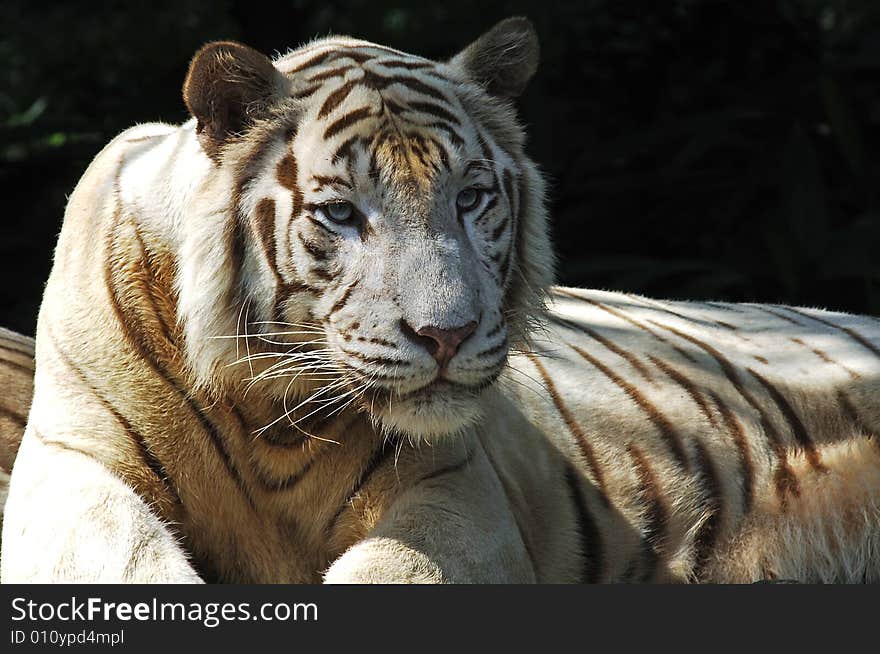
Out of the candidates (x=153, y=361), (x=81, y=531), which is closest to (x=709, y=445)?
(x=153, y=361)

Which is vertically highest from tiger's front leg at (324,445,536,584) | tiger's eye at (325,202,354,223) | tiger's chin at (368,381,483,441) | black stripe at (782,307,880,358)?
tiger's eye at (325,202,354,223)

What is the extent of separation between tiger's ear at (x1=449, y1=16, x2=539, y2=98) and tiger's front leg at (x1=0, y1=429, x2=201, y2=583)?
0.93 meters

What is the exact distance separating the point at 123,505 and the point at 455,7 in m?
4.97

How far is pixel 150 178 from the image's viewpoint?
2.04m

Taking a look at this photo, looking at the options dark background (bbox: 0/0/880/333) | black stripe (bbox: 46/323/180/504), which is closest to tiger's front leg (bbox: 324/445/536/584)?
black stripe (bbox: 46/323/180/504)

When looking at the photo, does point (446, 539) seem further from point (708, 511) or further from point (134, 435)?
point (708, 511)

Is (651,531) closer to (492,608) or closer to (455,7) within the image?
(492,608)

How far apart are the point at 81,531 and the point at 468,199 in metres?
0.77

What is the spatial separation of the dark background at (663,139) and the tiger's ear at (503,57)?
251 centimetres

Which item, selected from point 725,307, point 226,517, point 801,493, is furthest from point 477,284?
point 725,307

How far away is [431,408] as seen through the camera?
1.80 meters

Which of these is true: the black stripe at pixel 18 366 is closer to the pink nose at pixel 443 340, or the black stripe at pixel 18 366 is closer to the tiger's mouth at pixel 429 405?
the tiger's mouth at pixel 429 405

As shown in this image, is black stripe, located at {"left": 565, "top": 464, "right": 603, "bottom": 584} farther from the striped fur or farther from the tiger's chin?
the striped fur

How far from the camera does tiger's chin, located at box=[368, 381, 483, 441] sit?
1.80m
